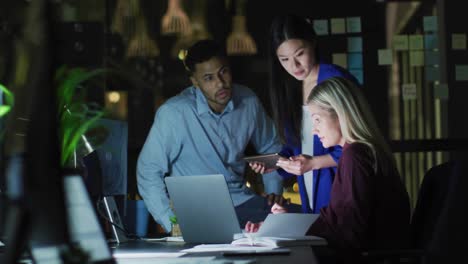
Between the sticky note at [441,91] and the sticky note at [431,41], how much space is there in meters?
0.25

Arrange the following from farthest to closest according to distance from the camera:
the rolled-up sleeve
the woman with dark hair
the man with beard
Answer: the man with beard → the rolled-up sleeve → the woman with dark hair

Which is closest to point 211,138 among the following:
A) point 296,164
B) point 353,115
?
point 296,164

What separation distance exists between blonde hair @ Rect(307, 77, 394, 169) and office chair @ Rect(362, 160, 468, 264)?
0.82 feet

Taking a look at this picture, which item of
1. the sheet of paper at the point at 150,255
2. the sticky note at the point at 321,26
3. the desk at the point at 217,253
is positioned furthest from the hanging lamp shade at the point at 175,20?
the sheet of paper at the point at 150,255

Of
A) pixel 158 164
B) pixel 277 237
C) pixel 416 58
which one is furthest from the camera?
pixel 416 58

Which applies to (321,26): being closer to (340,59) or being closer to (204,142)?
(340,59)

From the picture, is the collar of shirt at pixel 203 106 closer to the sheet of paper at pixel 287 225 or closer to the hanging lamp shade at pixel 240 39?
the hanging lamp shade at pixel 240 39

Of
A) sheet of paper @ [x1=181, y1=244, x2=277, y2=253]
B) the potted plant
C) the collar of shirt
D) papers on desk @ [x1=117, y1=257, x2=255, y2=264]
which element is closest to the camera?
papers on desk @ [x1=117, y1=257, x2=255, y2=264]

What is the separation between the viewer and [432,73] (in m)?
5.79

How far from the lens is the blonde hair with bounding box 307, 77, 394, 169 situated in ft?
10.3

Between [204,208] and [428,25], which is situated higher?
[428,25]

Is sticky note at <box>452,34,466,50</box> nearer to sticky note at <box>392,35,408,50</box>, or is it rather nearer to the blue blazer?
sticky note at <box>392,35,408,50</box>

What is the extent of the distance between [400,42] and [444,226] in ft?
10.1

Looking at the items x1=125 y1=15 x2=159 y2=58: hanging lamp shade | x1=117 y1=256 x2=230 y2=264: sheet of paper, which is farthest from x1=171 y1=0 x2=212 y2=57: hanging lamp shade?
x1=117 y1=256 x2=230 y2=264: sheet of paper
